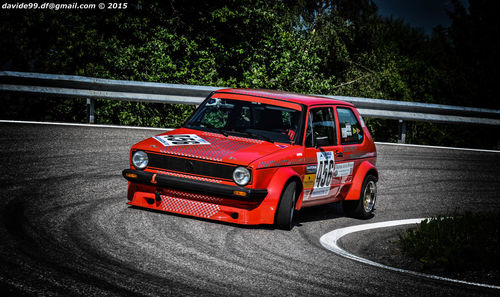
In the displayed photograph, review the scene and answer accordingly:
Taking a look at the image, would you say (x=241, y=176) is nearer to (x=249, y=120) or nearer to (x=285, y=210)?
(x=285, y=210)

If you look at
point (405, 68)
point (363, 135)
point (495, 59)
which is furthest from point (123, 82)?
point (495, 59)

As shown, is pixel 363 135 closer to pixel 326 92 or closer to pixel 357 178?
pixel 357 178

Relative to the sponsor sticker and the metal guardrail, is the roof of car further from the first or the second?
the metal guardrail

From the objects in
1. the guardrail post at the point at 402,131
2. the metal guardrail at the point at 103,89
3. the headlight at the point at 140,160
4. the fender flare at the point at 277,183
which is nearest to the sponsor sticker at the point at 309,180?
the fender flare at the point at 277,183

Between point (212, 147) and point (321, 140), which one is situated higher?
point (321, 140)

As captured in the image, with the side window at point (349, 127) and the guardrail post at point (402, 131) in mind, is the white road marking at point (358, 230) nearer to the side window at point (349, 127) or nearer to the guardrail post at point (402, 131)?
the side window at point (349, 127)

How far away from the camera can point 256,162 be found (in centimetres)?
661

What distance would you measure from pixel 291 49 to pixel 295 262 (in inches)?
645

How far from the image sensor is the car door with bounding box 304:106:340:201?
297 inches

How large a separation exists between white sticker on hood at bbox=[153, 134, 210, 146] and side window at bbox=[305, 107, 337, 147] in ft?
4.39

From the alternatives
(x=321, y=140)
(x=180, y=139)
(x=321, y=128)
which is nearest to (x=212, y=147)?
(x=180, y=139)

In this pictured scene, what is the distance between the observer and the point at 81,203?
7148 mm

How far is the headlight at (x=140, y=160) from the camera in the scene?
6961 mm

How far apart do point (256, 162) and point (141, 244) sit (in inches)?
62.6
